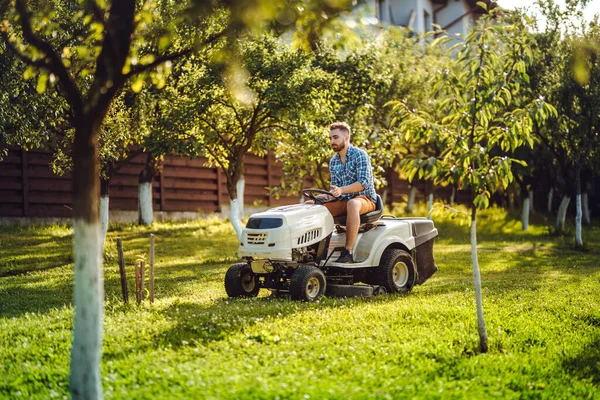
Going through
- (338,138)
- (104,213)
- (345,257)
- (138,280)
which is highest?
(338,138)

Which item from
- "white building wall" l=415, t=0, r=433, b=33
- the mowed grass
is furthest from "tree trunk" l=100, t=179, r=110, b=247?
"white building wall" l=415, t=0, r=433, b=33

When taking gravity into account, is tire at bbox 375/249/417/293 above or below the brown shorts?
below

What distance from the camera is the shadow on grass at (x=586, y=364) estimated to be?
6.78m

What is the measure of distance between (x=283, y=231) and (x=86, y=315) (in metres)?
4.39

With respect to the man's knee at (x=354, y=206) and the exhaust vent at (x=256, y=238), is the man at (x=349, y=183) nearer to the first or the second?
the man's knee at (x=354, y=206)

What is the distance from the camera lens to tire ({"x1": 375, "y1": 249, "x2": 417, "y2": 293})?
10.3m

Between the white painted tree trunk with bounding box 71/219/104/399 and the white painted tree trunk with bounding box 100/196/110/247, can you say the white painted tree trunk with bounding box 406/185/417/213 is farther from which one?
the white painted tree trunk with bounding box 71/219/104/399

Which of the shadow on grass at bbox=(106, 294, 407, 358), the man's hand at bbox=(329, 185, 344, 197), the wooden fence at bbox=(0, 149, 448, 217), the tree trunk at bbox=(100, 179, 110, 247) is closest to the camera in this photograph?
the shadow on grass at bbox=(106, 294, 407, 358)

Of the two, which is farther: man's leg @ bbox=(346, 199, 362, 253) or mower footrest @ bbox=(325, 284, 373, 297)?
mower footrest @ bbox=(325, 284, 373, 297)

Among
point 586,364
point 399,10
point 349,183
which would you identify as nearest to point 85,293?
point 586,364

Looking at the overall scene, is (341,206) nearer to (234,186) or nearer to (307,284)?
(307,284)

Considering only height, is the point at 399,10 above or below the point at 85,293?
above

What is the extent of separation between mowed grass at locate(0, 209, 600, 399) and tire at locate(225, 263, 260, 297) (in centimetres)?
32

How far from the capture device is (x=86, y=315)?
5.27 meters
